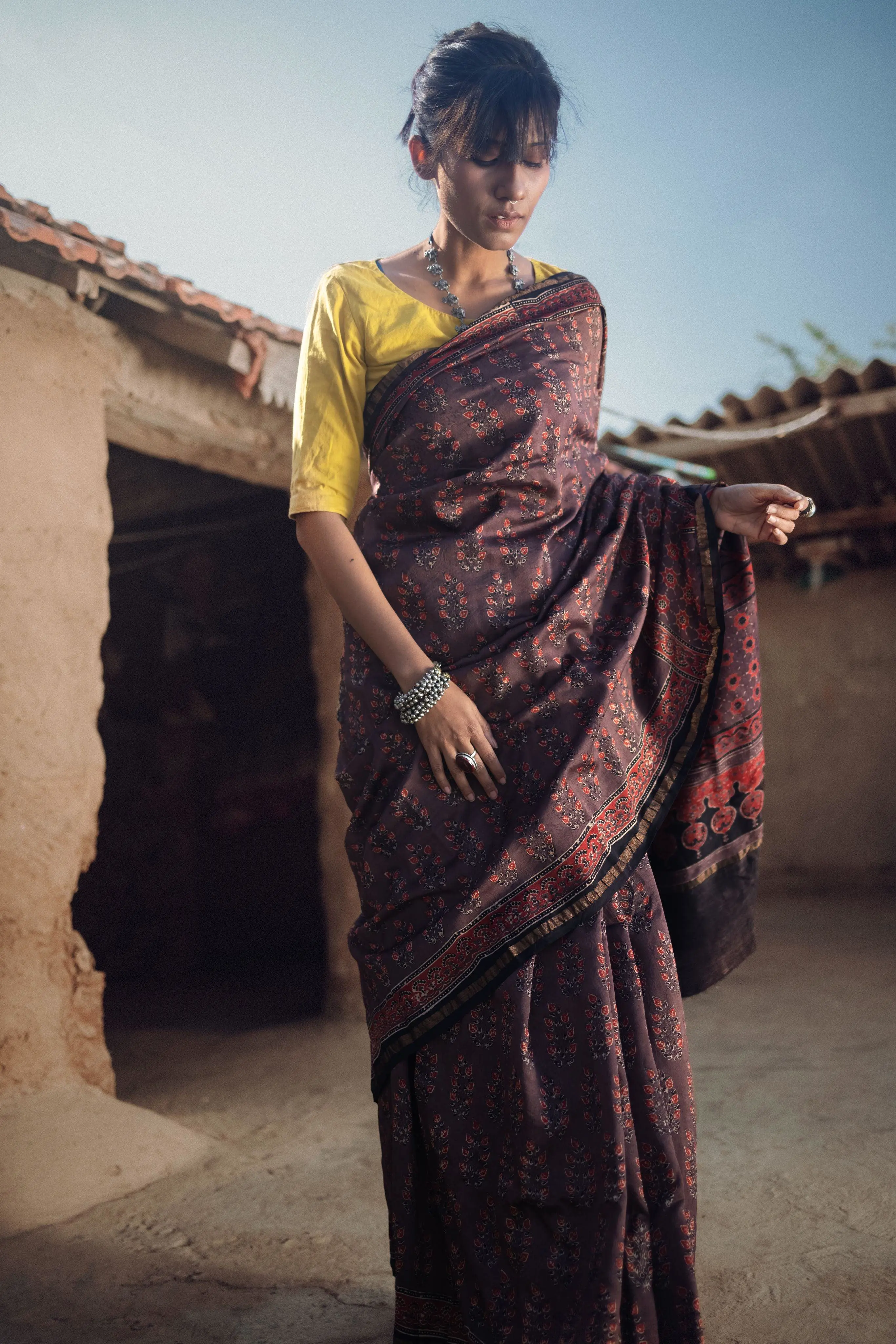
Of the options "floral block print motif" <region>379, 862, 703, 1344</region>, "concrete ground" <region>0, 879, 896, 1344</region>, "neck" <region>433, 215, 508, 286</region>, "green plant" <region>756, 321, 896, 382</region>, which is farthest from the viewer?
"green plant" <region>756, 321, 896, 382</region>

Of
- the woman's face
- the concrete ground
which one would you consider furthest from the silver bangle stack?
the concrete ground

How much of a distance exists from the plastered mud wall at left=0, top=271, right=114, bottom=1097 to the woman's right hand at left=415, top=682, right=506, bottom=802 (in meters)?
1.79

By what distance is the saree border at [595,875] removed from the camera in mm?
1455

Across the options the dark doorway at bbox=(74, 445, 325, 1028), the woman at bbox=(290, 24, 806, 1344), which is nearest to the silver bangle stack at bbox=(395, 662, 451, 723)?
the woman at bbox=(290, 24, 806, 1344)

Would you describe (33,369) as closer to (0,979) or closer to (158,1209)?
(0,979)

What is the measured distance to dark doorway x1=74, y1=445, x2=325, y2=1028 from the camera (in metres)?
5.79

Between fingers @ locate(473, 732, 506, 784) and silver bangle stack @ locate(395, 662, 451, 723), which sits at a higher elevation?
silver bangle stack @ locate(395, 662, 451, 723)

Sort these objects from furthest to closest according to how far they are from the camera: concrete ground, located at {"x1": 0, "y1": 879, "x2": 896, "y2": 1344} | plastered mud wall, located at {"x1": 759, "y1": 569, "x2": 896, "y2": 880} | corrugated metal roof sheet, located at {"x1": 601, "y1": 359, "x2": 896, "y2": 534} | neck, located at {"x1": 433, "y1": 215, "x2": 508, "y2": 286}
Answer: plastered mud wall, located at {"x1": 759, "y1": 569, "x2": 896, "y2": 880}, corrugated metal roof sheet, located at {"x1": 601, "y1": 359, "x2": 896, "y2": 534}, concrete ground, located at {"x1": 0, "y1": 879, "x2": 896, "y2": 1344}, neck, located at {"x1": 433, "y1": 215, "x2": 508, "y2": 286}

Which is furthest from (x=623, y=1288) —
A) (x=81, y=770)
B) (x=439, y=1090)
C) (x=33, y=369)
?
(x=33, y=369)

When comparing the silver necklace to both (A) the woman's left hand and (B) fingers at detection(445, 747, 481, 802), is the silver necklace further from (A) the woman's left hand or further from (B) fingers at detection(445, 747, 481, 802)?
(B) fingers at detection(445, 747, 481, 802)

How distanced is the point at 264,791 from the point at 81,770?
2.94 meters

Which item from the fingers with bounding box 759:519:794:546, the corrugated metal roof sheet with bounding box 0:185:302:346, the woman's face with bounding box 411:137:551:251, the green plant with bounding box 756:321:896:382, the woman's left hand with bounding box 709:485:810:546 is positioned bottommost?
the fingers with bounding box 759:519:794:546

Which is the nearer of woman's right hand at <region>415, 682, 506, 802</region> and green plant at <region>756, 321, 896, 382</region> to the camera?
woman's right hand at <region>415, 682, 506, 802</region>

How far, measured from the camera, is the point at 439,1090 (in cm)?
149
